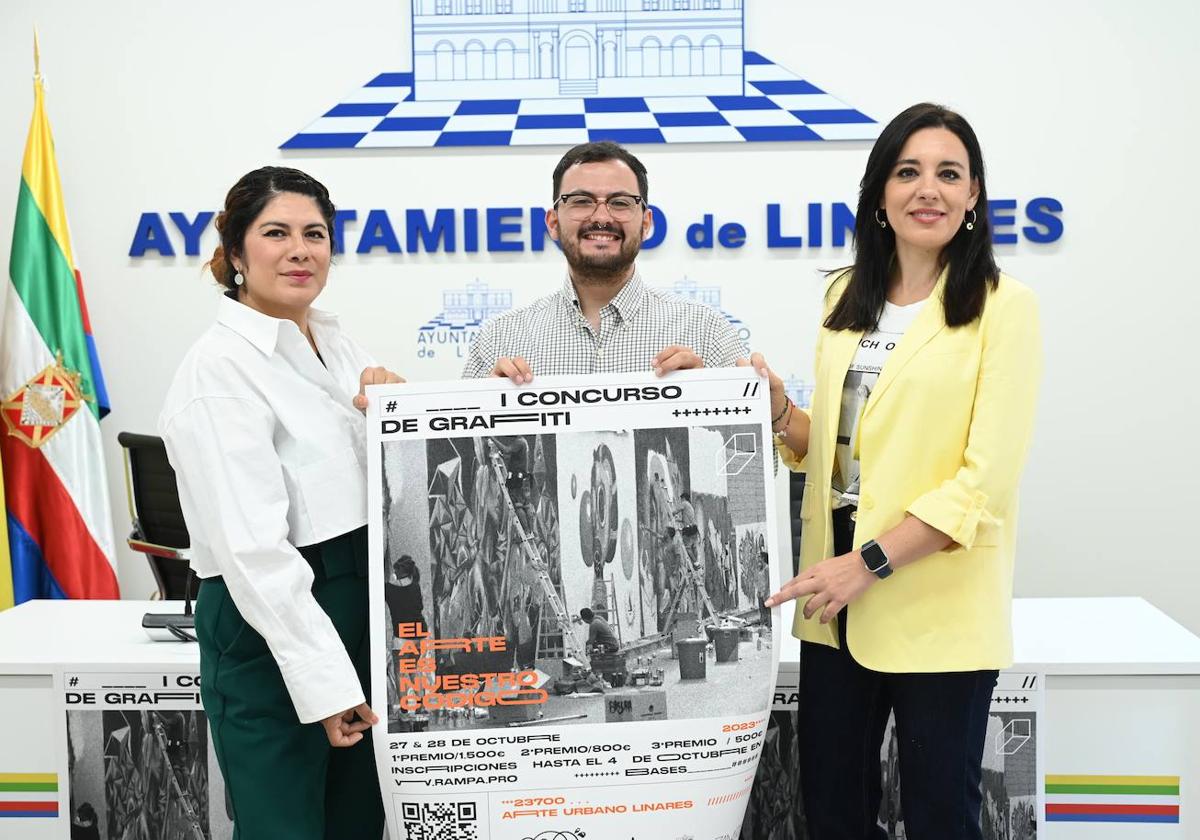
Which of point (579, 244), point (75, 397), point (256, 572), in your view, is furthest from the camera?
point (75, 397)

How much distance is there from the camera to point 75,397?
4.02m

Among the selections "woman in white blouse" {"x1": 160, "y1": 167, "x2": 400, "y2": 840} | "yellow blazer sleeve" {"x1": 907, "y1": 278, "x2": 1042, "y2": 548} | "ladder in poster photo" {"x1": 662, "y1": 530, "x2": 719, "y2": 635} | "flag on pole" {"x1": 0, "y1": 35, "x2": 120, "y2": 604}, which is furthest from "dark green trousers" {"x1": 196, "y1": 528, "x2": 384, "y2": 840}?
"flag on pole" {"x1": 0, "y1": 35, "x2": 120, "y2": 604}

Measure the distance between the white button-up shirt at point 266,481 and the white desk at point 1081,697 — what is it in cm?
70

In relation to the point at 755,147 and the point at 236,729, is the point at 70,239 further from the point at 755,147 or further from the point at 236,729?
the point at 236,729

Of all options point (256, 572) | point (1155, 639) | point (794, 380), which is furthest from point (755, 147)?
point (256, 572)

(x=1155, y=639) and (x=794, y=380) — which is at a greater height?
(x=794, y=380)

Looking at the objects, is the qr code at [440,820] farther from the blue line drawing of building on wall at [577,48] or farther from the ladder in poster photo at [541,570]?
the blue line drawing of building on wall at [577,48]

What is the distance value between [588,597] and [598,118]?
A: 2.82m

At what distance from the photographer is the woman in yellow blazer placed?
1648mm

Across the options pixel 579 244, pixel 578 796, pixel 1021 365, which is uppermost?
pixel 579 244

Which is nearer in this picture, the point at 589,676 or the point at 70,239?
the point at 589,676

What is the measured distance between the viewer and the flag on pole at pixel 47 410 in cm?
398

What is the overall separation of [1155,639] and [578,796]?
1.31 meters

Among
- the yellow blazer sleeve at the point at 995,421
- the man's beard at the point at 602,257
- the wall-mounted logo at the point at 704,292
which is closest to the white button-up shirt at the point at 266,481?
the man's beard at the point at 602,257
